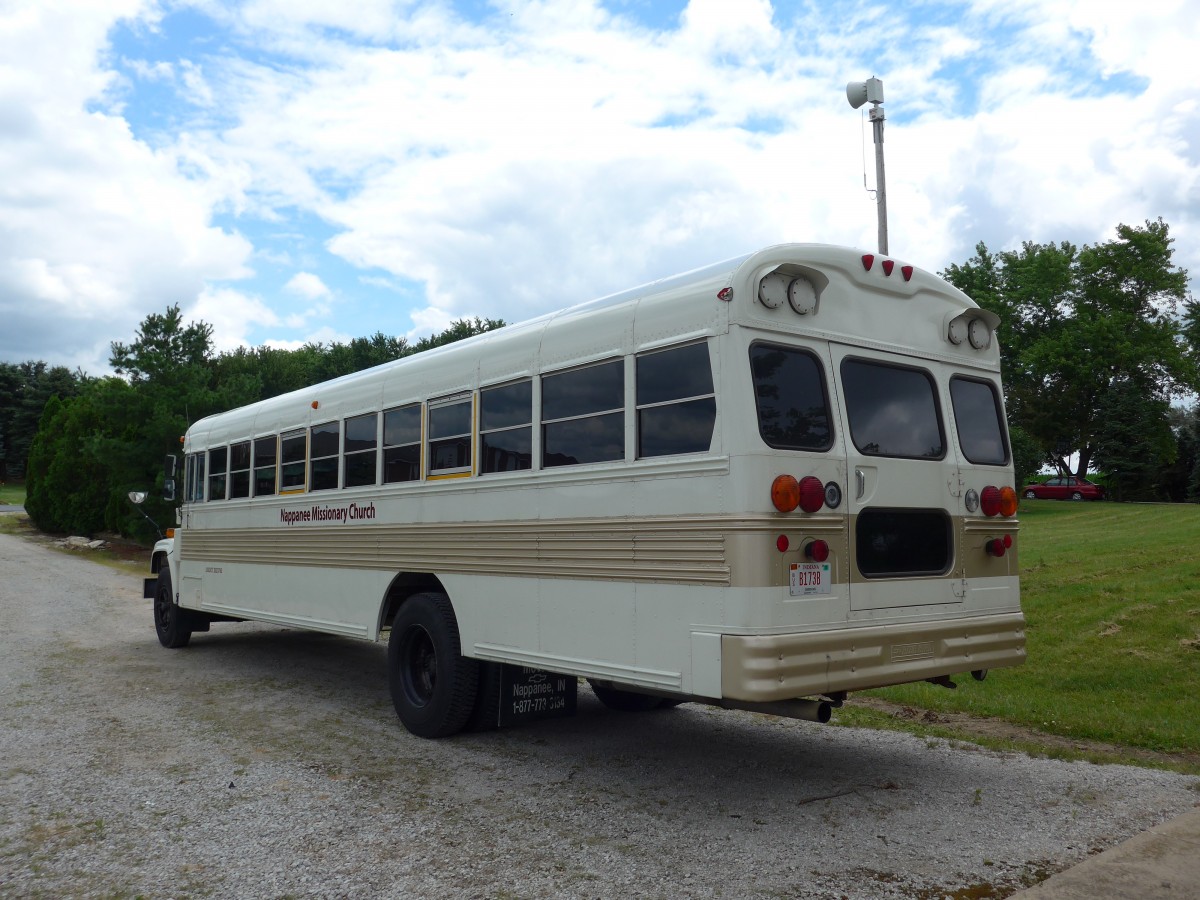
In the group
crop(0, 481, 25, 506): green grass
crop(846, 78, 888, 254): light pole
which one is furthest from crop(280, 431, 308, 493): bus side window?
crop(0, 481, 25, 506): green grass

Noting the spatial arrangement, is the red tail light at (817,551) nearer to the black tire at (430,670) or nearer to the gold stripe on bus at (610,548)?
the gold stripe on bus at (610,548)

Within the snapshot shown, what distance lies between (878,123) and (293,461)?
293 inches

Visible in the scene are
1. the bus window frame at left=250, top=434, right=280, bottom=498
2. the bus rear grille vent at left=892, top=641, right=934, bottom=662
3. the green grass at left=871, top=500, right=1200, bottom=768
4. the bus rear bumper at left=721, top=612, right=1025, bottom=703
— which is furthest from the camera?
the bus window frame at left=250, top=434, right=280, bottom=498

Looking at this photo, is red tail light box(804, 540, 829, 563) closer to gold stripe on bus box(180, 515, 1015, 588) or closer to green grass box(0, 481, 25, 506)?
gold stripe on bus box(180, 515, 1015, 588)

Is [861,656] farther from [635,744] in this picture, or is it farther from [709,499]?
[635,744]

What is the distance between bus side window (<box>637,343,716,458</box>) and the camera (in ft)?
16.8

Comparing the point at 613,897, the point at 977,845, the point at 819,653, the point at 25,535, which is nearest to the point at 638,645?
the point at 819,653

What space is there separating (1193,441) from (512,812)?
1835 inches

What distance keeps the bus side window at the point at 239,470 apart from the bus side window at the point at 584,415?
5.04 metres

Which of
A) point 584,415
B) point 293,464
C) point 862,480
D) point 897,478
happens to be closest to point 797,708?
point 862,480

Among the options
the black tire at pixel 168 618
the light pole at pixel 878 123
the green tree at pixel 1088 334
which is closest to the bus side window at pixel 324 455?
the black tire at pixel 168 618

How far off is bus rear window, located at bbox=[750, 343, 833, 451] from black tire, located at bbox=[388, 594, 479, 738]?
285 cm

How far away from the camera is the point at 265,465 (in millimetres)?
9688

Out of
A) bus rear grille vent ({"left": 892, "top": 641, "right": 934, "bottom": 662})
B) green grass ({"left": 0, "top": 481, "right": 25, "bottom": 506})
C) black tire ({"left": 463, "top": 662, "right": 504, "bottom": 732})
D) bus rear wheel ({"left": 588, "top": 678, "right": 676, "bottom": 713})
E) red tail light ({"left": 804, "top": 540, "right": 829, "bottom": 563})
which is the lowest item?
bus rear wheel ({"left": 588, "top": 678, "right": 676, "bottom": 713})
